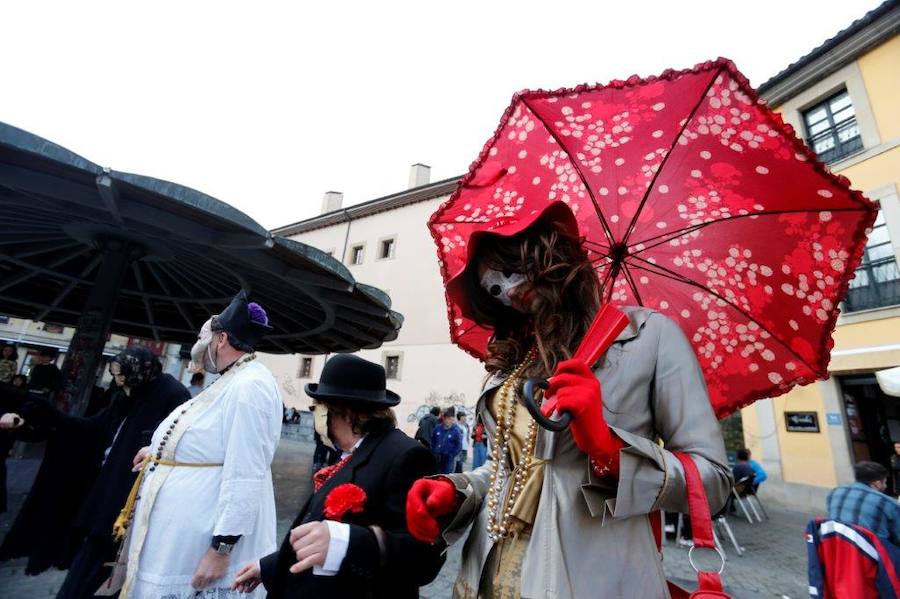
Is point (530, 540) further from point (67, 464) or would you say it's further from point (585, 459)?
point (67, 464)

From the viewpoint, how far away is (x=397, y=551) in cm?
171

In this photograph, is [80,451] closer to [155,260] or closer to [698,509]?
[155,260]

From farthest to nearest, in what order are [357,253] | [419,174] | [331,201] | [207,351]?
[331,201] < [357,253] < [419,174] < [207,351]

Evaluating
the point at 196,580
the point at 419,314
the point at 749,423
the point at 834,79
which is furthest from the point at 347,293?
the point at 419,314

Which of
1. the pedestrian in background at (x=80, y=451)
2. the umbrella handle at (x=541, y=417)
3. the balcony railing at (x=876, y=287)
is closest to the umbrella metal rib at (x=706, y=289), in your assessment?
the umbrella handle at (x=541, y=417)

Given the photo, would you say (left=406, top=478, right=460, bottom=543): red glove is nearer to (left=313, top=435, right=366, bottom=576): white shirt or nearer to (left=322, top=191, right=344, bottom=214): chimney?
(left=313, top=435, right=366, bottom=576): white shirt

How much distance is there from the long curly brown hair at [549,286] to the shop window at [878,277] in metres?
12.4

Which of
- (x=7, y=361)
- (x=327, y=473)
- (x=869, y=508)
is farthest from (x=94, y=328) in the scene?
(x=869, y=508)

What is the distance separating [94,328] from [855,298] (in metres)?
15.9

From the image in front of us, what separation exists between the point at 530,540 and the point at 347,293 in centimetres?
499

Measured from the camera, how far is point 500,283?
1.51 metres

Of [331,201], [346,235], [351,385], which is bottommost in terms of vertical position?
[351,385]

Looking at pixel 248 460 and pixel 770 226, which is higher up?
pixel 770 226

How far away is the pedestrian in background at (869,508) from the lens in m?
3.30
